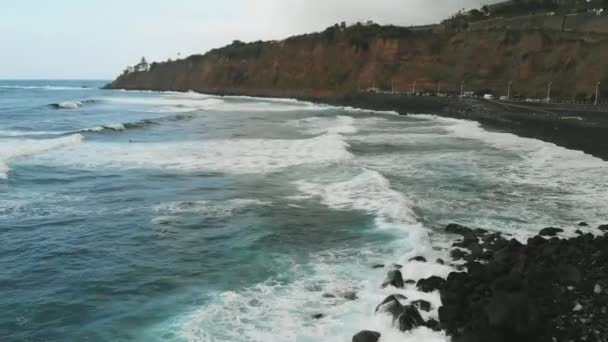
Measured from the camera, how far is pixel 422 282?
28.8 ft

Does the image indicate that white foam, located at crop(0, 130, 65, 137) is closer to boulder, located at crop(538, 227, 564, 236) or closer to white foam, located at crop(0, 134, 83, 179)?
white foam, located at crop(0, 134, 83, 179)

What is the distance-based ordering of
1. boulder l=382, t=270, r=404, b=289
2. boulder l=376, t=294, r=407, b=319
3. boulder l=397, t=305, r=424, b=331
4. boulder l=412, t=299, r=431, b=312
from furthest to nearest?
boulder l=382, t=270, r=404, b=289 < boulder l=412, t=299, r=431, b=312 < boulder l=376, t=294, r=407, b=319 < boulder l=397, t=305, r=424, b=331

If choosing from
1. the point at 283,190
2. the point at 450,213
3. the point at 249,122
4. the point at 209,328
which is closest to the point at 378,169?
the point at 283,190

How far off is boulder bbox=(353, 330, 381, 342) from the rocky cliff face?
4769 cm

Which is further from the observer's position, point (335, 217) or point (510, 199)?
point (510, 199)

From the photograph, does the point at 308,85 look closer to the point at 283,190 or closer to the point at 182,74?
the point at 182,74

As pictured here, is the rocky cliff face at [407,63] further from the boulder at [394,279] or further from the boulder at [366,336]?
the boulder at [366,336]

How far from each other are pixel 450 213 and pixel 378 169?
23.5ft

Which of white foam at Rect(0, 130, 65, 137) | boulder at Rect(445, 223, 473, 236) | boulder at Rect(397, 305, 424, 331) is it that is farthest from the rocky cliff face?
boulder at Rect(397, 305, 424, 331)

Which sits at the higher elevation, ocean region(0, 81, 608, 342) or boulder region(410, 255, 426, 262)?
boulder region(410, 255, 426, 262)

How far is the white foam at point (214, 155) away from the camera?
22188 mm


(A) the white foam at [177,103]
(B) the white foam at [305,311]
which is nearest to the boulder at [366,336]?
(B) the white foam at [305,311]

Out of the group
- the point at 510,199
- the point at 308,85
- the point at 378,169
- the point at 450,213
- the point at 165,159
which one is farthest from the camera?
the point at 308,85

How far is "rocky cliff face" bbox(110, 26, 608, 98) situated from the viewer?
178ft
